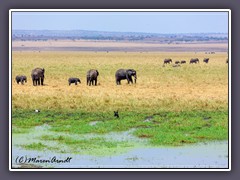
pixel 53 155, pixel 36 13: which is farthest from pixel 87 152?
pixel 36 13

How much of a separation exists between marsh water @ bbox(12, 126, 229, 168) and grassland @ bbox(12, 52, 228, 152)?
30 centimetres

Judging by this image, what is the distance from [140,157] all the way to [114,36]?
3.42m

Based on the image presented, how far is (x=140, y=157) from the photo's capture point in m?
16.4

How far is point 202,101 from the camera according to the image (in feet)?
67.4

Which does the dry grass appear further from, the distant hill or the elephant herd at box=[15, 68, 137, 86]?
the distant hill

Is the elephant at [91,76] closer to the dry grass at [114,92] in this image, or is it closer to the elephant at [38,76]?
the dry grass at [114,92]

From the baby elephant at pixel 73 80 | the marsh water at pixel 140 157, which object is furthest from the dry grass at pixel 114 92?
the marsh water at pixel 140 157

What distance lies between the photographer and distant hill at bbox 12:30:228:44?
56.4 feet

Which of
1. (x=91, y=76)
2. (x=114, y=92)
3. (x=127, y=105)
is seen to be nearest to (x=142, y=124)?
(x=127, y=105)

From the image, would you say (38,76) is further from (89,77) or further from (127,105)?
(127,105)

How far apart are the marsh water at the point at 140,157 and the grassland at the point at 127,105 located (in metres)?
0.30

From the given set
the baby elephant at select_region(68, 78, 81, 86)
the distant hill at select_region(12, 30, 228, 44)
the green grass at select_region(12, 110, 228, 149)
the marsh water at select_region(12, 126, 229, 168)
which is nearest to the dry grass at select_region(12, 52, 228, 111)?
the baby elephant at select_region(68, 78, 81, 86)
